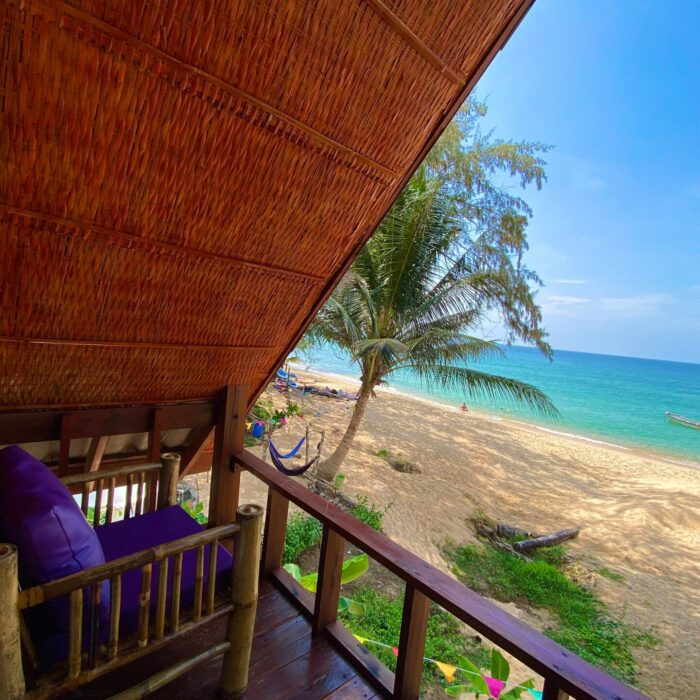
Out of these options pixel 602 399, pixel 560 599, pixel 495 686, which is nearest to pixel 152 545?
pixel 495 686

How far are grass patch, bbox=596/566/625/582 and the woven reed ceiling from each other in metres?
6.06

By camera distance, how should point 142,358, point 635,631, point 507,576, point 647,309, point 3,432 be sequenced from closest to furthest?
point 3,432 < point 142,358 < point 635,631 < point 507,576 < point 647,309

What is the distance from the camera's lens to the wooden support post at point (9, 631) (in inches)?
29.0

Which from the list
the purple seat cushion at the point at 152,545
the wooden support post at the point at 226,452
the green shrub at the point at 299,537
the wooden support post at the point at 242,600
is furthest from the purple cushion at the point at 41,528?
the green shrub at the point at 299,537

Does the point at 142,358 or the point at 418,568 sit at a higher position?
the point at 142,358

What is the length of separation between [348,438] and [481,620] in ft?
16.1

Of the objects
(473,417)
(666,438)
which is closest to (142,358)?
(473,417)

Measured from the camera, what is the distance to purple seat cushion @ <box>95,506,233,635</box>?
1.09 m

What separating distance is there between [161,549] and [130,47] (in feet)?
3.62

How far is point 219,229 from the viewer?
3.81 feet

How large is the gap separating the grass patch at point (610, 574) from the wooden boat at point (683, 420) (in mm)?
15505

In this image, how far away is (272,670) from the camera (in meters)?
1.35

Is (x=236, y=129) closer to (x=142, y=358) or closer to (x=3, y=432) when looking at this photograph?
(x=142, y=358)

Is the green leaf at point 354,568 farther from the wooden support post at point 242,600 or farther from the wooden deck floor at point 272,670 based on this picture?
the wooden support post at point 242,600
